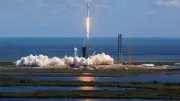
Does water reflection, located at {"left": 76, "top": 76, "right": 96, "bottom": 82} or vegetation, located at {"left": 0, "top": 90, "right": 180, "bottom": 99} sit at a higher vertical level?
water reflection, located at {"left": 76, "top": 76, "right": 96, "bottom": 82}

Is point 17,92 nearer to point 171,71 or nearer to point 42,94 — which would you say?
point 42,94

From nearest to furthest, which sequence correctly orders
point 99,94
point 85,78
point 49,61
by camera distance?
1. point 99,94
2. point 85,78
3. point 49,61

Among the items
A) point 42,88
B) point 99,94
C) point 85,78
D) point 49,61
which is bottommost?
point 99,94

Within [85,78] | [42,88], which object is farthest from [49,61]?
[42,88]

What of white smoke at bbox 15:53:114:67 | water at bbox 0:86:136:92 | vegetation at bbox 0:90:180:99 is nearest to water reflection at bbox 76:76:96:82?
water at bbox 0:86:136:92

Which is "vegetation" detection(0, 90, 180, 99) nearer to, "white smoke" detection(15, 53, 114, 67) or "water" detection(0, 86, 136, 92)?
"water" detection(0, 86, 136, 92)

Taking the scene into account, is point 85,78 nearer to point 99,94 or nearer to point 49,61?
point 99,94

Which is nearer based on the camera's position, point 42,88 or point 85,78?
point 42,88

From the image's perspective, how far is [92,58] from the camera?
160 metres

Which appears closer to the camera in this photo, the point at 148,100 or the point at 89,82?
the point at 148,100

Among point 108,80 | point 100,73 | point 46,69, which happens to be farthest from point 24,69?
point 108,80

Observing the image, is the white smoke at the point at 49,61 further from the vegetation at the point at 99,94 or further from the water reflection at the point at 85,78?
the vegetation at the point at 99,94

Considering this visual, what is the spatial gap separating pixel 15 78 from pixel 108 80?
56.2 ft

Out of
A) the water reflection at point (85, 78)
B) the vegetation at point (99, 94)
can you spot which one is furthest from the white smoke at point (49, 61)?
the vegetation at point (99, 94)
